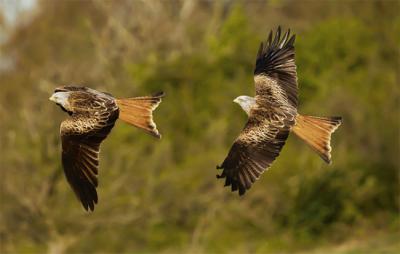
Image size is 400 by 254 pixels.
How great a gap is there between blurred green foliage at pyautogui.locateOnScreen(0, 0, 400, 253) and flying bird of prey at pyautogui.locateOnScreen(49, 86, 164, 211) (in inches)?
327

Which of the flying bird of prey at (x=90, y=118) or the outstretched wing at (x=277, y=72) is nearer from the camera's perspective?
the flying bird of prey at (x=90, y=118)

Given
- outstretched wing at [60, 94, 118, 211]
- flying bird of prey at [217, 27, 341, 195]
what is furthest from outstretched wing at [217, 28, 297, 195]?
outstretched wing at [60, 94, 118, 211]

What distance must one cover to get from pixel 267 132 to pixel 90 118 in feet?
5.28

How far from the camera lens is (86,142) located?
10047mm

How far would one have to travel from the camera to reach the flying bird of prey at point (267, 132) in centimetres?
983

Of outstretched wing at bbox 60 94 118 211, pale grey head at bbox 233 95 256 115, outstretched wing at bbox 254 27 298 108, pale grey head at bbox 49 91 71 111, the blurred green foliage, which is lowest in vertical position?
outstretched wing at bbox 60 94 118 211

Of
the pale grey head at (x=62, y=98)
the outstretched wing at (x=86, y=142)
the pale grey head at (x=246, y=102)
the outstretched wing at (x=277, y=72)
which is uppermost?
the outstretched wing at (x=277, y=72)

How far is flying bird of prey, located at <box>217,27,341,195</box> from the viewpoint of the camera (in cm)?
983

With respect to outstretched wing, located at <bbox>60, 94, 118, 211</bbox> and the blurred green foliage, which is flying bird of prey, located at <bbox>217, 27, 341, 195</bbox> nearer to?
outstretched wing, located at <bbox>60, 94, 118, 211</bbox>

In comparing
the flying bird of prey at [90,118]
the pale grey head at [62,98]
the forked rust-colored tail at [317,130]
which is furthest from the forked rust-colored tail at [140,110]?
the forked rust-colored tail at [317,130]

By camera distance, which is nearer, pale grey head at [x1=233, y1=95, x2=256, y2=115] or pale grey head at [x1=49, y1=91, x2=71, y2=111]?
pale grey head at [x1=49, y1=91, x2=71, y2=111]

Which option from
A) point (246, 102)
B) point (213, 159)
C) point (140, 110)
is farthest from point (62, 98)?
point (213, 159)

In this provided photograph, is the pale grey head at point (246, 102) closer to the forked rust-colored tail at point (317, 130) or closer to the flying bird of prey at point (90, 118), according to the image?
the forked rust-colored tail at point (317, 130)

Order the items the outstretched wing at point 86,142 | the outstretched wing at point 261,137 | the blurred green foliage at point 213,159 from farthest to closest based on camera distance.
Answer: the blurred green foliage at point 213,159 < the outstretched wing at point 261,137 < the outstretched wing at point 86,142
